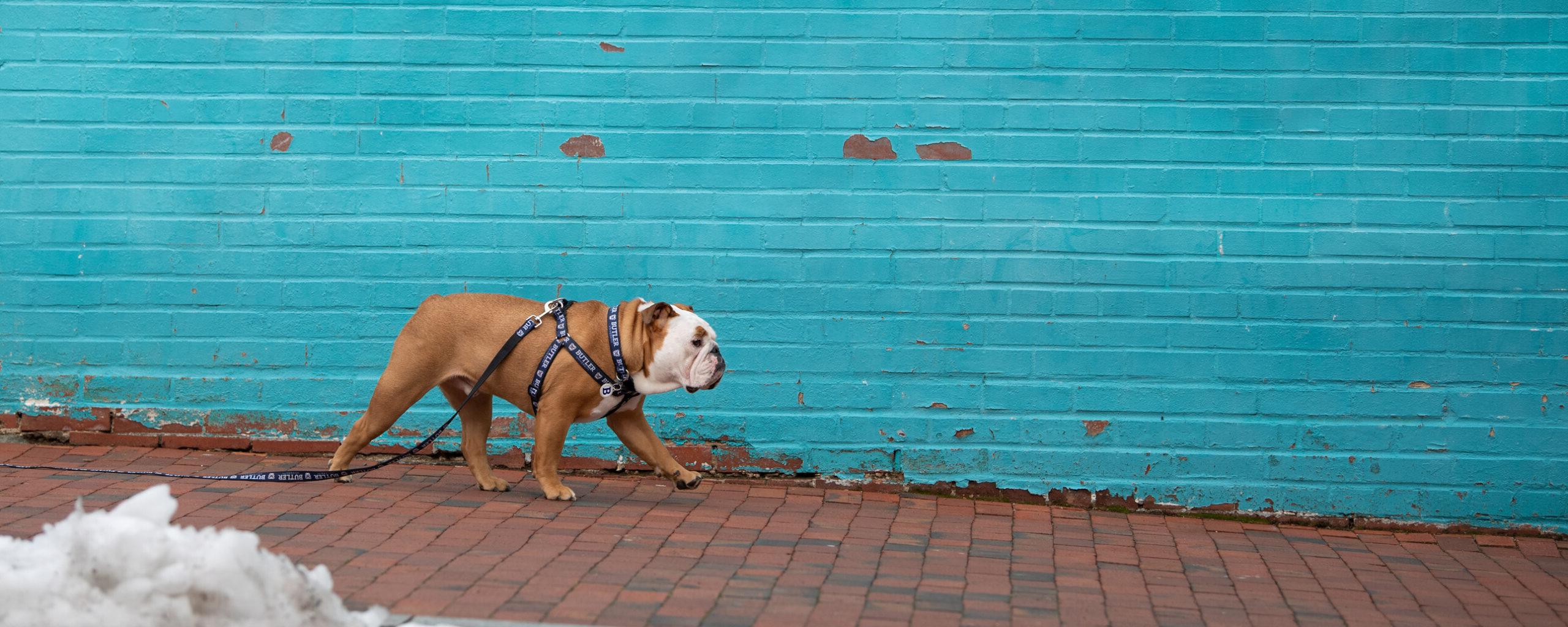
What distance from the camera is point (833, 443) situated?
7.57m

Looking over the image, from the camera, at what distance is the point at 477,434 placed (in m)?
6.97

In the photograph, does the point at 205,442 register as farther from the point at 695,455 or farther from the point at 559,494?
the point at 695,455

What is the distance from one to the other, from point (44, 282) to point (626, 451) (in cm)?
334

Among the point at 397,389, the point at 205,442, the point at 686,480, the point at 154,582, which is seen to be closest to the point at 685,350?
the point at 686,480

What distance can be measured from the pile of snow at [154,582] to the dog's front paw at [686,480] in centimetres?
293

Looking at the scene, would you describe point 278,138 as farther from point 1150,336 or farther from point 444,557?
point 1150,336

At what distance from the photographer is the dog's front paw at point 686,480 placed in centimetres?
690

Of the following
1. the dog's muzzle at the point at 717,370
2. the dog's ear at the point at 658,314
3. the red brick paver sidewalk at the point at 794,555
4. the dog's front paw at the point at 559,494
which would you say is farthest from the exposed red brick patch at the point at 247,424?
the dog's muzzle at the point at 717,370

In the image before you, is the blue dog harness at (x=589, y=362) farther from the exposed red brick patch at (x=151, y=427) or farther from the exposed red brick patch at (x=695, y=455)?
the exposed red brick patch at (x=151, y=427)

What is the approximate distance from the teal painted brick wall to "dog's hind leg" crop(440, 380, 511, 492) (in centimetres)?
69

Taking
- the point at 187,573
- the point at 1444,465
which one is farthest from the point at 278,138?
the point at 1444,465

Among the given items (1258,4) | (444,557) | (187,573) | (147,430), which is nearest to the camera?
(187,573)

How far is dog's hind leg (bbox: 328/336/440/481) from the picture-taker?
662 centimetres

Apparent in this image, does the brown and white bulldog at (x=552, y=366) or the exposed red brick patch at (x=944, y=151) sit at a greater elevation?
the exposed red brick patch at (x=944, y=151)
